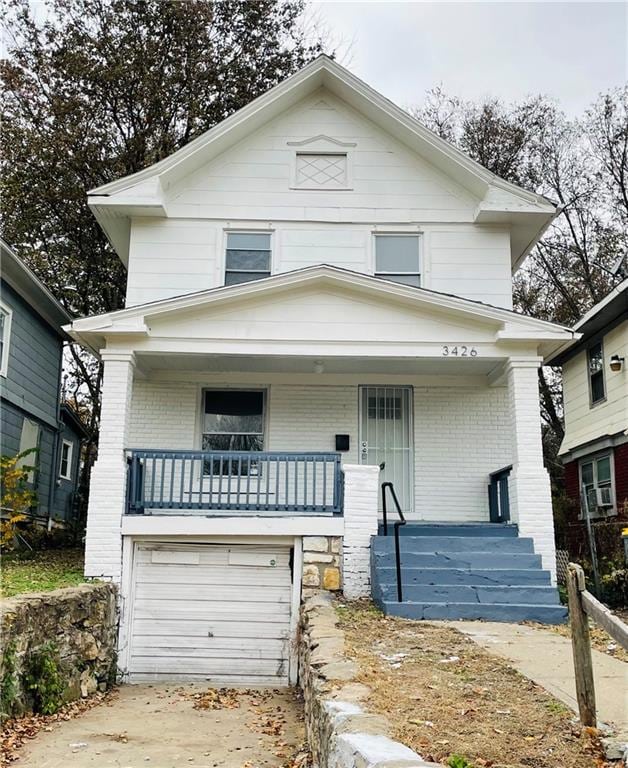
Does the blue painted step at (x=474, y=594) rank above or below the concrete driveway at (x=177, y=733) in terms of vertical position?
above

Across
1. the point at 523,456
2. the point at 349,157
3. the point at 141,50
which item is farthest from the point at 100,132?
the point at 523,456

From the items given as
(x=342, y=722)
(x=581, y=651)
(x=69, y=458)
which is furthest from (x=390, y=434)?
(x=69, y=458)

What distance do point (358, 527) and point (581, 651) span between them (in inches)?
240

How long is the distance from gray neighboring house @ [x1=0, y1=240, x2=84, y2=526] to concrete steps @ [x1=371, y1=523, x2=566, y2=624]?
7.33 meters

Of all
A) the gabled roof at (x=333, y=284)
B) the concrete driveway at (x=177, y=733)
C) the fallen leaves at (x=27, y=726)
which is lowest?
the concrete driveway at (x=177, y=733)

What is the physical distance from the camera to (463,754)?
3994 mm

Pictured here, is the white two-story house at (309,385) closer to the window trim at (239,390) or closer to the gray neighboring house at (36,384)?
the window trim at (239,390)

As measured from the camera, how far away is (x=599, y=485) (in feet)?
56.1

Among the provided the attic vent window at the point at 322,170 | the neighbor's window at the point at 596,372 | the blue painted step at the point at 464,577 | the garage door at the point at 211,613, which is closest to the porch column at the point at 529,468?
the blue painted step at the point at 464,577

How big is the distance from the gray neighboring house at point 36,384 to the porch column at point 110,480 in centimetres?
331

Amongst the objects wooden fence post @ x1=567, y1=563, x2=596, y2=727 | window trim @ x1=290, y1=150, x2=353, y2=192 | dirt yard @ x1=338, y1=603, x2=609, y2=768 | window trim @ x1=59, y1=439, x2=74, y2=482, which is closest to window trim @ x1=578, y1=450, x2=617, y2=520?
window trim @ x1=290, y1=150, x2=353, y2=192

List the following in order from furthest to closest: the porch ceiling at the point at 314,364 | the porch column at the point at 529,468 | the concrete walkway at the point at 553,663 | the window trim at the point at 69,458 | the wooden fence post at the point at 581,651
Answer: the window trim at the point at 69,458
the porch ceiling at the point at 314,364
the porch column at the point at 529,468
the concrete walkway at the point at 553,663
the wooden fence post at the point at 581,651

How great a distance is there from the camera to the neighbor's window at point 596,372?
16828 mm

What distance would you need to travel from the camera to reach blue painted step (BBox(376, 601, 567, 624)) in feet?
30.0
